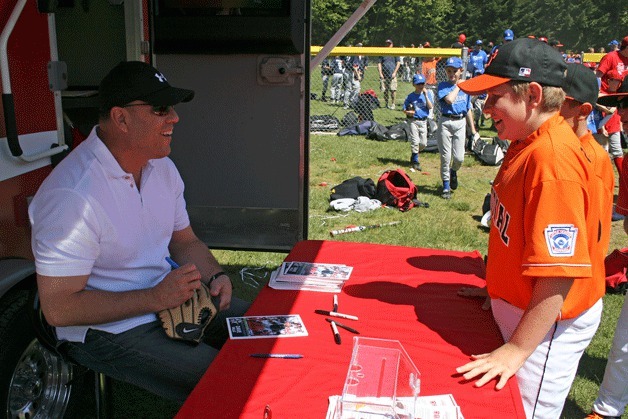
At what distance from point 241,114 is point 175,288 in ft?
7.17

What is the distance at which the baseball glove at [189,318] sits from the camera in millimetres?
2250

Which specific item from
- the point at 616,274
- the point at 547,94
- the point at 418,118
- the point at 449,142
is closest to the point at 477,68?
the point at 418,118

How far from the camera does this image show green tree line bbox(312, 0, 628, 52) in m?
48.9

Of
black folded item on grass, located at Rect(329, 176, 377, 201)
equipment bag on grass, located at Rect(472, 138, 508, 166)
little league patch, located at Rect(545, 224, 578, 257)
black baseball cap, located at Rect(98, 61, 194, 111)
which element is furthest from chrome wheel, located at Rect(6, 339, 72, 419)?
equipment bag on grass, located at Rect(472, 138, 508, 166)

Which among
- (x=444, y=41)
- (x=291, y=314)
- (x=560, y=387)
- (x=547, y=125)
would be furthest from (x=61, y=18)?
(x=444, y=41)

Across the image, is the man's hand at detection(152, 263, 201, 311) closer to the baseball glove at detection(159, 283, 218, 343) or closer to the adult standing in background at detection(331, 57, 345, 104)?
the baseball glove at detection(159, 283, 218, 343)

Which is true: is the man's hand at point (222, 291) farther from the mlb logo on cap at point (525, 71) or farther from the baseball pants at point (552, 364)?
the mlb logo on cap at point (525, 71)

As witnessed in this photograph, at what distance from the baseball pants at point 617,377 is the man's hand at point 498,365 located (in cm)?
118

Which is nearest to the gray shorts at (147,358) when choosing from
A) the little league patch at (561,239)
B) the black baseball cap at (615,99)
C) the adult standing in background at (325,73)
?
the little league patch at (561,239)

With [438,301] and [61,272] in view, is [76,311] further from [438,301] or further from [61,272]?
[438,301]

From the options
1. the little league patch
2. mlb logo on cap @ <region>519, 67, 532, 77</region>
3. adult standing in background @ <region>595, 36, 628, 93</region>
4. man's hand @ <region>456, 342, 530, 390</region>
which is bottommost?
man's hand @ <region>456, 342, 530, 390</region>

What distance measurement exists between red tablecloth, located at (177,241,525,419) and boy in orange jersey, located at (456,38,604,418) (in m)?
0.09

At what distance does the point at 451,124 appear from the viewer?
7855mm

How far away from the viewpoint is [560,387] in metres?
2.06
